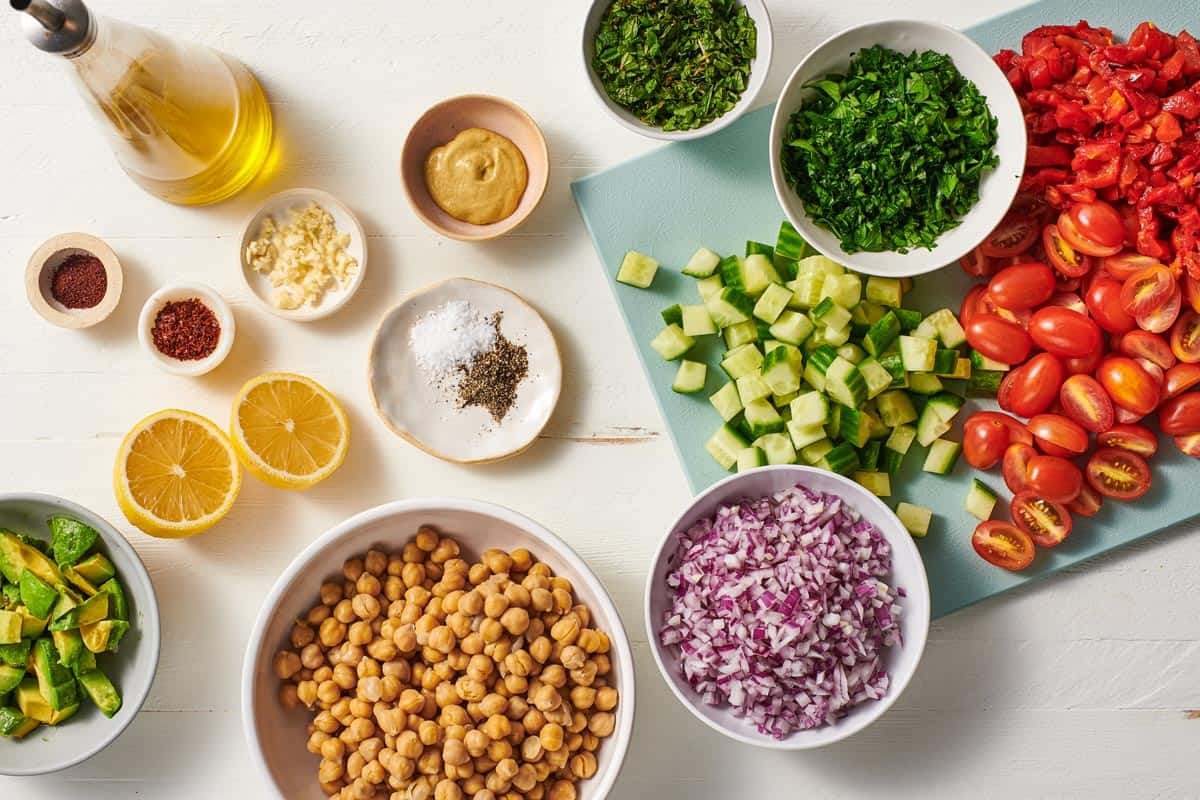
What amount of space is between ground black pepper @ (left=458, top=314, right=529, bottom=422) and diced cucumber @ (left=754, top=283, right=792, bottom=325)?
2.08 feet

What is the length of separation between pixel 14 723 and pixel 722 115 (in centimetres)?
225

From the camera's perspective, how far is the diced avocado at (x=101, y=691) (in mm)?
2275

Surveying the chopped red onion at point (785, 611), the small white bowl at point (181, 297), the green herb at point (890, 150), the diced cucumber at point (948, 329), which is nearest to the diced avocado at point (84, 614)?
the small white bowl at point (181, 297)

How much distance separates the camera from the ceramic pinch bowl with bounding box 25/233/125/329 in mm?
2451

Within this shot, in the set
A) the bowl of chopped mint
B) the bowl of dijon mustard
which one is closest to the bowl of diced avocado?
the bowl of dijon mustard

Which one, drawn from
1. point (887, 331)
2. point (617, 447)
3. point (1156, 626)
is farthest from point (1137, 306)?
point (617, 447)

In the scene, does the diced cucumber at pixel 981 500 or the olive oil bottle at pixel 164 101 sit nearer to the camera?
the olive oil bottle at pixel 164 101

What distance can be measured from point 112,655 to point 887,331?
207 centimetres

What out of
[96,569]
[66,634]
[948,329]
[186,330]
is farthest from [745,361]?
[66,634]

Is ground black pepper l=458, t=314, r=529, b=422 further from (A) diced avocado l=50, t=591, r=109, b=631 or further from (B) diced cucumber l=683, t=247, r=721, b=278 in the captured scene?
(A) diced avocado l=50, t=591, r=109, b=631

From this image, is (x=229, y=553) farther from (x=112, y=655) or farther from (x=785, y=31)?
(x=785, y=31)

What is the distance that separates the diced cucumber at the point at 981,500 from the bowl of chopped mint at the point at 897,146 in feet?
1.93

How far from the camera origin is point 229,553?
8.29 feet

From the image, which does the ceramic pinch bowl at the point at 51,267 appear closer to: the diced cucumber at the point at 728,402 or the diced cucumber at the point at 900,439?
the diced cucumber at the point at 728,402
